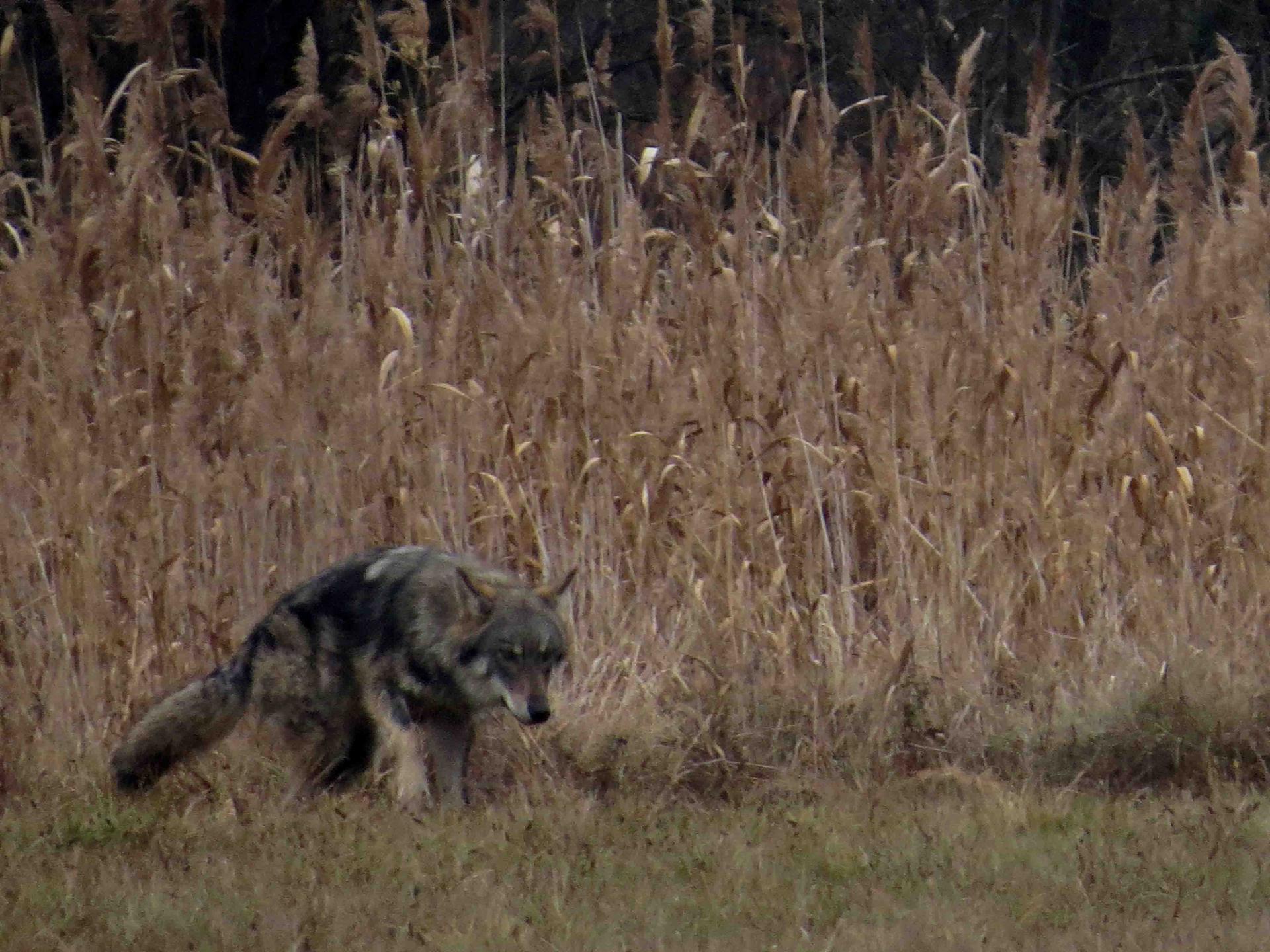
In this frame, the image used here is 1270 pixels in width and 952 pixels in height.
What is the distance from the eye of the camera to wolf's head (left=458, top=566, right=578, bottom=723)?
5.81 m

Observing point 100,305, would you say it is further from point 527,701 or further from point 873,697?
point 873,697

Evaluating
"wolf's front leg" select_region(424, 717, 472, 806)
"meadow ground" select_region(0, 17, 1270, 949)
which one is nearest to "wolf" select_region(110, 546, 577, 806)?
"wolf's front leg" select_region(424, 717, 472, 806)

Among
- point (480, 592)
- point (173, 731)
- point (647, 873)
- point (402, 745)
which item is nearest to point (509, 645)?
point (480, 592)

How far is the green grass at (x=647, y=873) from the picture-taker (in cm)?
423

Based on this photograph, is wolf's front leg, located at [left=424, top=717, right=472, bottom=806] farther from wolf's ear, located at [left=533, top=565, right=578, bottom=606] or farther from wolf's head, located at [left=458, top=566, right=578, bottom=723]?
wolf's ear, located at [left=533, top=565, right=578, bottom=606]

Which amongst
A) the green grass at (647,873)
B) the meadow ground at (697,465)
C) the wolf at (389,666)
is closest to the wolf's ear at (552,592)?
the wolf at (389,666)

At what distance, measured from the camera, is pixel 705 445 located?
6824 mm

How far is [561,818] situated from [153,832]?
3.49ft

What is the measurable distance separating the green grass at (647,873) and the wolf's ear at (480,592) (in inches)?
25.0

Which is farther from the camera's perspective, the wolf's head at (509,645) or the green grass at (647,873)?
the wolf's head at (509,645)

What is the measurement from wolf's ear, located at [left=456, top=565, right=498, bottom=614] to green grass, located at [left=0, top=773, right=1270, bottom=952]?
64 centimetres

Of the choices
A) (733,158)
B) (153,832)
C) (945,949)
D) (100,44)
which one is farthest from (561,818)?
(100,44)

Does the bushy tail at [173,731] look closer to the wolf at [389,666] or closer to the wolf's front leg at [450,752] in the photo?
the wolf at [389,666]

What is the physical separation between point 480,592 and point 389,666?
358 mm
